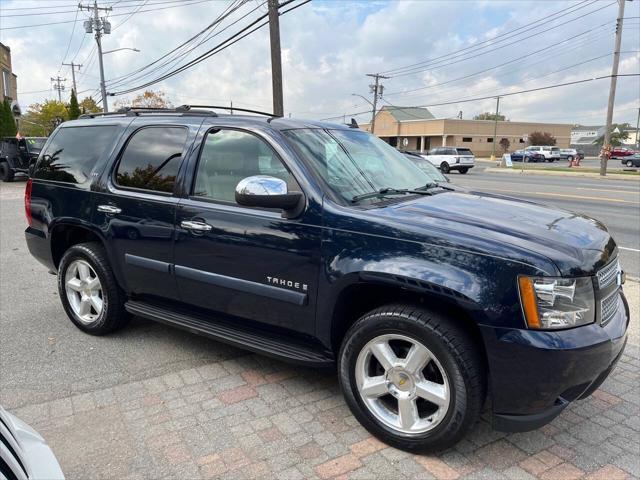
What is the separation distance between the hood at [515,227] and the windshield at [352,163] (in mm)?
320

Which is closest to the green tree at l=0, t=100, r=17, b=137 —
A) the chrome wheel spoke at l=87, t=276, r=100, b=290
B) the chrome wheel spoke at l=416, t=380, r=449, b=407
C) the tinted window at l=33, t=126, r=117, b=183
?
the tinted window at l=33, t=126, r=117, b=183

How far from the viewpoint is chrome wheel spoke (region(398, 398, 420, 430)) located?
287cm

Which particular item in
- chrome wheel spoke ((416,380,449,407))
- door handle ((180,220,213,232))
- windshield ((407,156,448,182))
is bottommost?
chrome wheel spoke ((416,380,449,407))

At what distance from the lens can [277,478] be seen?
8.71 feet

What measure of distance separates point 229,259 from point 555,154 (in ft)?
215

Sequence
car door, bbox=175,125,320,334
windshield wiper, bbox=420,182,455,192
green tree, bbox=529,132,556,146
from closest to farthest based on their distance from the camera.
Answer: car door, bbox=175,125,320,334, windshield wiper, bbox=420,182,455,192, green tree, bbox=529,132,556,146

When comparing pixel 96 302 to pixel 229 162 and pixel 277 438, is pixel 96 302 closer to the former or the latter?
pixel 229 162

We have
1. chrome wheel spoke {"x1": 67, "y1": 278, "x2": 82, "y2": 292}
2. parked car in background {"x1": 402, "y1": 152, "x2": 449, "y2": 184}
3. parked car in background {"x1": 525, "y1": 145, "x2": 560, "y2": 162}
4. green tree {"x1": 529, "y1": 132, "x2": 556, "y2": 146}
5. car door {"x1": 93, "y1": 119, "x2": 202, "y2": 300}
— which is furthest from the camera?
green tree {"x1": 529, "y1": 132, "x2": 556, "y2": 146}

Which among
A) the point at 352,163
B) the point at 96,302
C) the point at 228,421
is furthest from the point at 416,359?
the point at 96,302

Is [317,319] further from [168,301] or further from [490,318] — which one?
[168,301]

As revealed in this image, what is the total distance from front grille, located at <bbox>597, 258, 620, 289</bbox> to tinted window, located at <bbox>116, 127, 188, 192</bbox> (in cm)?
283

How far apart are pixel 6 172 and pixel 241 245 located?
21878 mm

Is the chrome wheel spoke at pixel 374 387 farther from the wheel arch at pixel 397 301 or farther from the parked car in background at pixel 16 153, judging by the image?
the parked car in background at pixel 16 153

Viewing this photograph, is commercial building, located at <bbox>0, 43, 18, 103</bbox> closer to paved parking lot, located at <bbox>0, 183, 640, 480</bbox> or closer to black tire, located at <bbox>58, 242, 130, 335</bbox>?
black tire, located at <bbox>58, 242, 130, 335</bbox>
